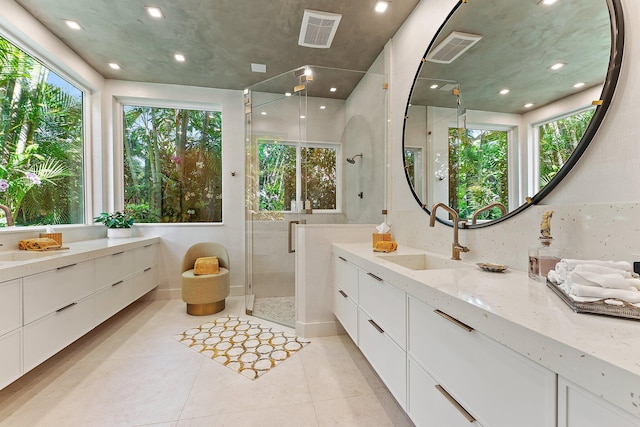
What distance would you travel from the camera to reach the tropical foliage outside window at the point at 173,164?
353cm

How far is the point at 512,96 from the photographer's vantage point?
4.10 feet

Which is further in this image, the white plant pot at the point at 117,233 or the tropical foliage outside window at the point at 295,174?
the white plant pot at the point at 117,233

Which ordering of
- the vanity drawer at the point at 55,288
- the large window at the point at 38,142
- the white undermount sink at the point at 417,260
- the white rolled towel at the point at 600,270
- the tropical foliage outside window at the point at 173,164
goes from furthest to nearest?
the tropical foliage outside window at the point at 173,164 < the large window at the point at 38,142 < the white undermount sink at the point at 417,260 < the vanity drawer at the point at 55,288 < the white rolled towel at the point at 600,270

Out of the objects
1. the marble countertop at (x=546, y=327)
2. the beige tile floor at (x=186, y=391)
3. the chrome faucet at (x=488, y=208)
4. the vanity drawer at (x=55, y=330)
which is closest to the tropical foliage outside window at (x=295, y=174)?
the beige tile floor at (x=186, y=391)

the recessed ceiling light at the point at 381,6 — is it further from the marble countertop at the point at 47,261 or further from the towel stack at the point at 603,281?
the marble countertop at the point at 47,261

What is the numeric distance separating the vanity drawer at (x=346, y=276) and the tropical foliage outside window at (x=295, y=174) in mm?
858

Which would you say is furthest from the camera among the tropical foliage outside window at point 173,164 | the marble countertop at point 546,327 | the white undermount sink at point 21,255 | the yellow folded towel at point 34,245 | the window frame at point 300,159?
the tropical foliage outside window at point 173,164

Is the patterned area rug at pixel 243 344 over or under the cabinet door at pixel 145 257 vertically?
under

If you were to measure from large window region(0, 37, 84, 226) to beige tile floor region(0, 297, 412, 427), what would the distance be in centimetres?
139

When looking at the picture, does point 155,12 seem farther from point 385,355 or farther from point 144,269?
point 385,355

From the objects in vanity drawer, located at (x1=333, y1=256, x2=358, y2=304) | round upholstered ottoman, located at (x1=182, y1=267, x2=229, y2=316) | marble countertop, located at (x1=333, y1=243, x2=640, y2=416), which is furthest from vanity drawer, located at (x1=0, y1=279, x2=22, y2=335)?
marble countertop, located at (x1=333, y1=243, x2=640, y2=416)

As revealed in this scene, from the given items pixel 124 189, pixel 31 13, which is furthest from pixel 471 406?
pixel 124 189

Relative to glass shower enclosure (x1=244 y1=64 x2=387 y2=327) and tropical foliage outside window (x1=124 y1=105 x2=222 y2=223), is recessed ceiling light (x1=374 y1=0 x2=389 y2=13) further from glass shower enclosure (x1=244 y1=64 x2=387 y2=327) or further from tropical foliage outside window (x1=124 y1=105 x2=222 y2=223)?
tropical foliage outside window (x1=124 y1=105 x2=222 y2=223)

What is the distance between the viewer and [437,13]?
1.88m
